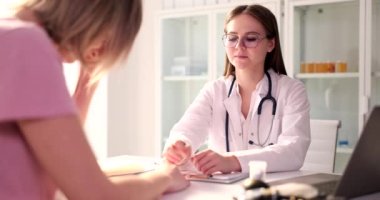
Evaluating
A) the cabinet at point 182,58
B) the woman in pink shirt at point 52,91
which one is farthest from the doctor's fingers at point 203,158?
the cabinet at point 182,58

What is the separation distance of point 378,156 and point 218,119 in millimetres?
1094

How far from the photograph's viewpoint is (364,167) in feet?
3.14

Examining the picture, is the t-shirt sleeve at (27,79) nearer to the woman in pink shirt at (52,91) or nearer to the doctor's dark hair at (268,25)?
the woman in pink shirt at (52,91)

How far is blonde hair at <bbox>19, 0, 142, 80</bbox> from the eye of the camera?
758 millimetres

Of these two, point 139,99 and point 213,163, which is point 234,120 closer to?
point 213,163

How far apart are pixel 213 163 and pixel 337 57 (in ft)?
6.73

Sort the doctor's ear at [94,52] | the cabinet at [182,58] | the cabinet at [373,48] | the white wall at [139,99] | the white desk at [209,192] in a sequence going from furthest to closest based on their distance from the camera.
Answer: the white wall at [139,99] < the cabinet at [182,58] < the cabinet at [373,48] < the white desk at [209,192] < the doctor's ear at [94,52]

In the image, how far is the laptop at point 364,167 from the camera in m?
0.89

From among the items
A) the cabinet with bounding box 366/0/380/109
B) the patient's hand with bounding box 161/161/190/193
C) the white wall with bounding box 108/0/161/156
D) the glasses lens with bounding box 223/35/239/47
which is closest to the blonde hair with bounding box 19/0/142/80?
the patient's hand with bounding box 161/161/190/193

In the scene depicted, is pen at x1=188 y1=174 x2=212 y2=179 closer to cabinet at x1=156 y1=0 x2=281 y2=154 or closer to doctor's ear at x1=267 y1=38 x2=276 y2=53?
doctor's ear at x1=267 y1=38 x2=276 y2=53

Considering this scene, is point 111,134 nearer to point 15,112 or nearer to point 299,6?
point 299,6

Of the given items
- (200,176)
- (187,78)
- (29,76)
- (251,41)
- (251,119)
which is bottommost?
(200,176)

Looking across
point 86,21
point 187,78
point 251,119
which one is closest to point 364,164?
point 86,21

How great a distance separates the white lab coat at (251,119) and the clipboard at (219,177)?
32cm
